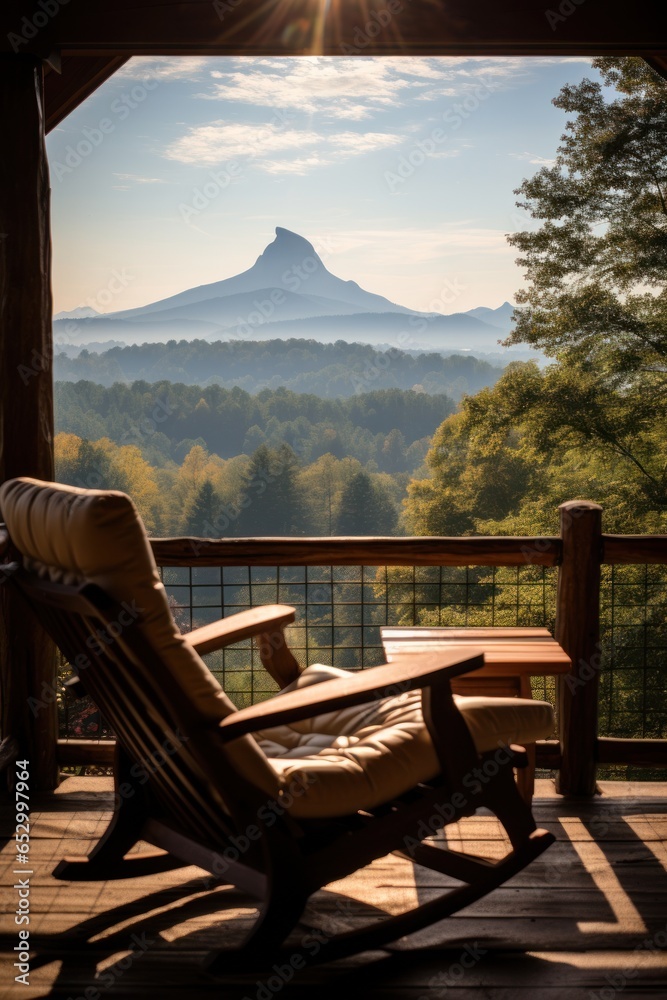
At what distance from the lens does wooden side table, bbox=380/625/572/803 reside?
2.66 metres

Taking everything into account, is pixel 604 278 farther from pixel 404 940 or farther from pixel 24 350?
pixel 404 940

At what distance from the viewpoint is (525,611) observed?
15.3 metres

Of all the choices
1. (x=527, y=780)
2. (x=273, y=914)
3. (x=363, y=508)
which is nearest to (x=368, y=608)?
(x=363, y=508)

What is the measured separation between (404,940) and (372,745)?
0.51 metres

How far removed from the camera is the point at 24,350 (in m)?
3.03

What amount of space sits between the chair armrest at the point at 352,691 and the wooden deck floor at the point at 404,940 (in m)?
0.64

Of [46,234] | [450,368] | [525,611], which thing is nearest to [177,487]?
[450,368]

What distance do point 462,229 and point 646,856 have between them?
30733 millimetres

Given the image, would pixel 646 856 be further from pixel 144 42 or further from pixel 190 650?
pixel 144 42

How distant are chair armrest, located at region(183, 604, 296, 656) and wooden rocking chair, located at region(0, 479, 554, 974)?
297 millimetres

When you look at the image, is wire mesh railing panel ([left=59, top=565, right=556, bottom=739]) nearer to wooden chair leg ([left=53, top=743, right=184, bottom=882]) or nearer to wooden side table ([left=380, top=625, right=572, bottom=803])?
wooden side table ([left=380, top=625, right=572, bottom=803])

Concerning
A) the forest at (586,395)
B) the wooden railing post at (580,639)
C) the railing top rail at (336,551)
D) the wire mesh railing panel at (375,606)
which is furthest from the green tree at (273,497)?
the wooden railing post at (580,639)

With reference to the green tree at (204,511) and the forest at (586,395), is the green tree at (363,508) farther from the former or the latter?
the green tree at (204,511)

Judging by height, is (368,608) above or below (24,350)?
below
